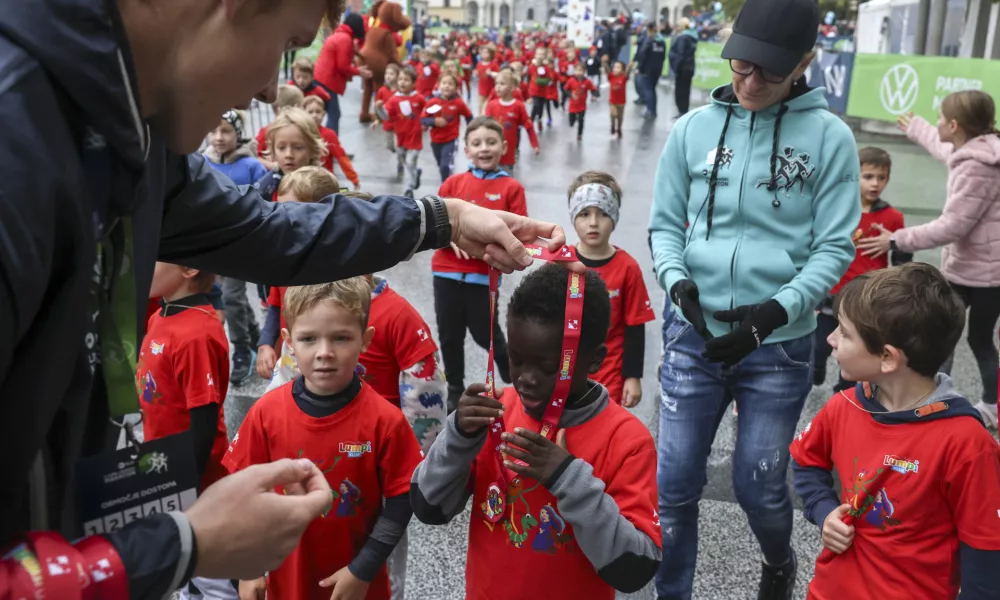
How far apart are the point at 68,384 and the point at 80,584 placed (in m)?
0.26

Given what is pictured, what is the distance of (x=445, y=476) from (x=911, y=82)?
12.1 meters

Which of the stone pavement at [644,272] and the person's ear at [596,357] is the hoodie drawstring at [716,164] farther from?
the stone pavement at [644,272]

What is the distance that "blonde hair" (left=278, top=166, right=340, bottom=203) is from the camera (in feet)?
11.9

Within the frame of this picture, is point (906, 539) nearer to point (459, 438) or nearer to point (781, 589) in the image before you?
point (781, 589)

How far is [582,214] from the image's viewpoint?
12.8 feet

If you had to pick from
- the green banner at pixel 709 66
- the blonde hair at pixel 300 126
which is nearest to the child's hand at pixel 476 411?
the blonde hair at pixel 300 126

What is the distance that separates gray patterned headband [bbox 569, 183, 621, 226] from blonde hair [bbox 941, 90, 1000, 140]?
1938 mm

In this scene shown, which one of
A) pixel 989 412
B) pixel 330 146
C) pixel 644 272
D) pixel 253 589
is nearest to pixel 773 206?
pixel 253 589

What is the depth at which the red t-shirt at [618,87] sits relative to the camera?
1541 cm

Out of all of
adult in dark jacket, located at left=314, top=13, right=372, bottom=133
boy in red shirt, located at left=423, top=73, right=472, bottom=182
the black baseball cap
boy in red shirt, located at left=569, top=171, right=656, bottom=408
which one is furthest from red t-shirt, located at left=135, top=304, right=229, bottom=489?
adult in dark jacket, located at left=314, top=13, right=372, bottom=133

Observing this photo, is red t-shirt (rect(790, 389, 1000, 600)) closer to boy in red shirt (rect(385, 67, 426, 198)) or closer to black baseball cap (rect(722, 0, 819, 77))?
black baseball cap (rect(722, 0, 819, 77))

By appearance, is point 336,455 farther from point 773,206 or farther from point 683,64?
point 683,64

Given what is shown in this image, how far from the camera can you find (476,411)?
1.97 meters

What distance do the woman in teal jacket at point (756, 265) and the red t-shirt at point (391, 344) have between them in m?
0.91
